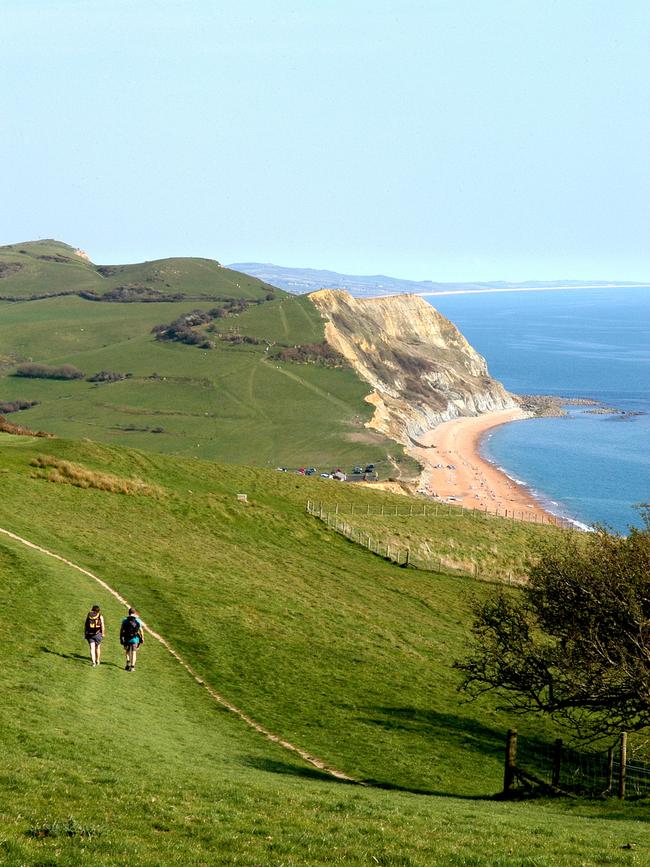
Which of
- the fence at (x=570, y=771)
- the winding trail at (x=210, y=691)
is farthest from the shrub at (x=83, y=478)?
the fence at (x=570, y=771)

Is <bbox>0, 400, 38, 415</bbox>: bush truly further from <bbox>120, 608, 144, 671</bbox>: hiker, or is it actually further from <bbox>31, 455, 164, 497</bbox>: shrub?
<bbox>120, 608, 144, 671</bbox>: hiker

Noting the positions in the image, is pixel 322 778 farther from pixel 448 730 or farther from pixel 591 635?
pixel 591 635

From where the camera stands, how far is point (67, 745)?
816 inches

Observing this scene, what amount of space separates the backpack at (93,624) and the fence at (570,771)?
13.0 metres

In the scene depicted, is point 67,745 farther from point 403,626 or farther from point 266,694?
point 403,626

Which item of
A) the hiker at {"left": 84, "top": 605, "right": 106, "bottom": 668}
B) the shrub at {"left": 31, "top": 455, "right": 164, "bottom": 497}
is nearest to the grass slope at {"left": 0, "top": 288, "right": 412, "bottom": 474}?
the shrub at {"left": 31, "top": 455, "right": 164, "bottom": 497}

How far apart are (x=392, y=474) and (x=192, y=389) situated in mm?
67390

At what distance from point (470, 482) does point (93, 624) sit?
417ft

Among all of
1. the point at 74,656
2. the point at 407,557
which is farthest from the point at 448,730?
the point at 407,557

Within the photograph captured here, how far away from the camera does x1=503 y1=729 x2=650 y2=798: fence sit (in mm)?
23828

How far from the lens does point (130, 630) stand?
97.1 feet

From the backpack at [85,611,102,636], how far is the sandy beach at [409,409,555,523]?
296 feet

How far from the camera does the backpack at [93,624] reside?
28.5 m

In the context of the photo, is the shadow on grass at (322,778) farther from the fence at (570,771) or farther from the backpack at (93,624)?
the backpack at (93,624)
